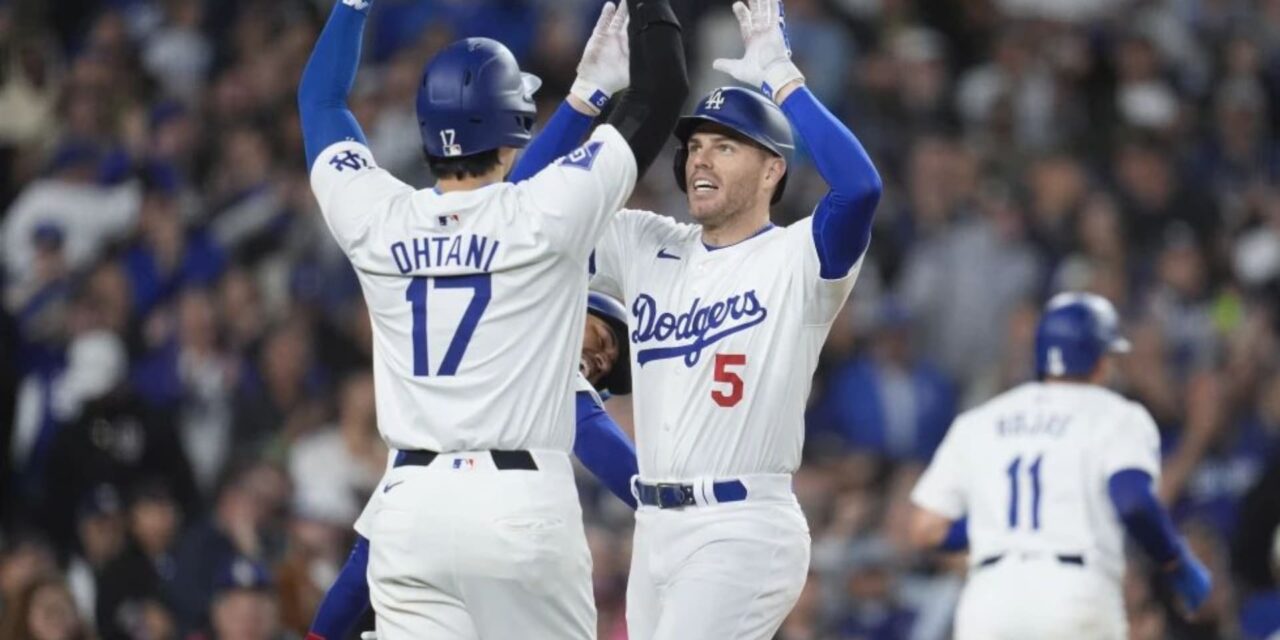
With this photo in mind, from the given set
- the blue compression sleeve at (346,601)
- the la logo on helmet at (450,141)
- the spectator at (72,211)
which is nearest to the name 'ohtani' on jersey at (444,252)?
the la logo on helmet at (450,141)

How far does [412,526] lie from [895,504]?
6784 mm

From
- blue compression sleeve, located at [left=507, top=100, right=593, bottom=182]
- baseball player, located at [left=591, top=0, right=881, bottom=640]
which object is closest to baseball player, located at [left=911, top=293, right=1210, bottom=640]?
baseball player, located at [left=591, top=0, right=881, bottom=640]

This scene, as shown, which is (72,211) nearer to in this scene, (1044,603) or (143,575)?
(143,575)

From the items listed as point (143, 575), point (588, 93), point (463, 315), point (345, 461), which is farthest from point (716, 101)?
point (345, 461)

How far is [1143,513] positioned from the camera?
9.09m

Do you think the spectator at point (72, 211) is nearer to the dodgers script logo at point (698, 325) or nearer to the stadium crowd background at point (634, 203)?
the stadium crowd background at point (634, 203)

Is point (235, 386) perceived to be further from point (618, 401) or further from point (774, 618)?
point (774, 618)

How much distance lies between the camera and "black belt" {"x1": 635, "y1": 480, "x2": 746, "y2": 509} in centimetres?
687

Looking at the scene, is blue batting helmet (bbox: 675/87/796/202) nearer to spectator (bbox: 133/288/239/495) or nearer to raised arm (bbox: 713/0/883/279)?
raised arm (bbox: 713/0/883/279)

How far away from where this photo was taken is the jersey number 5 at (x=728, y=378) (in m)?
6.95

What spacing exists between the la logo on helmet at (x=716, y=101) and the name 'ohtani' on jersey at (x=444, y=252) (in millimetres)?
1287

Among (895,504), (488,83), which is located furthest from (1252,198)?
(488,83)

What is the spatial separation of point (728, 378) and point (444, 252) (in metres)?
1.14

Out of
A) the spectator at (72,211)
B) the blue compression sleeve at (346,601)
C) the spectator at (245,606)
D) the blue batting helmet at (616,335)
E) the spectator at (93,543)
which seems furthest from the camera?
the spectator at (72,211)
